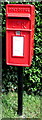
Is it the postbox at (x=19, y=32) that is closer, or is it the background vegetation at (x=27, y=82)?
the postbox at (x=19, y=32)

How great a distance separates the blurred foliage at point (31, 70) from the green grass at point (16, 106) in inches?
7.2

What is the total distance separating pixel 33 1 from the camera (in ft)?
14.1

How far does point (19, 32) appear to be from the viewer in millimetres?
3441

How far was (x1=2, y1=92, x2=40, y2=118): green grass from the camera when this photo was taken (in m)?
4.04

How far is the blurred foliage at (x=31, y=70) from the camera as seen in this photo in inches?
171

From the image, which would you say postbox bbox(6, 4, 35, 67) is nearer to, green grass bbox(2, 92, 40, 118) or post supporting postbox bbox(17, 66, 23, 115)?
post supporting postbox bbox(17, 66, 23, 115)

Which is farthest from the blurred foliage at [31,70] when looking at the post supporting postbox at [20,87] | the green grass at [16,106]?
the post supporting postbox at [20,87]

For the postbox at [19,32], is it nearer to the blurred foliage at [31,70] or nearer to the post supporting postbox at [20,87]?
the post supporting postbox at [20,87]

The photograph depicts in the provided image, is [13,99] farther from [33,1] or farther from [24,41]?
[33,1]

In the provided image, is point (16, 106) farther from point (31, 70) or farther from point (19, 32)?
point (19, 32)

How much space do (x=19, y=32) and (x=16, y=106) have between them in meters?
1.50

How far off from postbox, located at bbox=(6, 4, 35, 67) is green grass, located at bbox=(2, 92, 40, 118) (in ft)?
3.26

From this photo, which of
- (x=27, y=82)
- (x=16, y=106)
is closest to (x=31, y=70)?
(x=27, y=82)

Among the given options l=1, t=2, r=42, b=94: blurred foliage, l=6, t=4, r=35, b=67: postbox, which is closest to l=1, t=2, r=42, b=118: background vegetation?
l=1, t=2, r=42, b=94: blurred foliage
